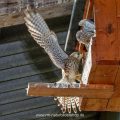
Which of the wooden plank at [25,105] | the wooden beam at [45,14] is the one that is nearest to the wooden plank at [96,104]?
the wooden beam at [45,14]

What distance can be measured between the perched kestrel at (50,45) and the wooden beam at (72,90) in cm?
104

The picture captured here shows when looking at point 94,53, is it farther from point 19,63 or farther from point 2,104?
point 2,104

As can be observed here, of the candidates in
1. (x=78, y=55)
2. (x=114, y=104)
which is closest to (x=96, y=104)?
(x=114, y=104)

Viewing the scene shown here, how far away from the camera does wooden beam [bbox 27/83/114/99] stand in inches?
81.2

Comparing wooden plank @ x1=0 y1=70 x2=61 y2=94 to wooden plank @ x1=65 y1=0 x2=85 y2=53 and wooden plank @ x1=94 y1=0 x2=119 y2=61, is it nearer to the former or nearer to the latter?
wooden plank @ x1=65 y1=0 x2=85 y2=53

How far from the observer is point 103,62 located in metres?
2.04

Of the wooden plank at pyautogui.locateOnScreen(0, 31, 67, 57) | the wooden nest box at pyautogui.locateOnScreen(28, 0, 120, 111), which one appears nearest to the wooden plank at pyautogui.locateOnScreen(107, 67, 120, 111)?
the wooden nest box at pyautogui.locateOnScreen(28, 0, 120, 111)

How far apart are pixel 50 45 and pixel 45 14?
32 cm

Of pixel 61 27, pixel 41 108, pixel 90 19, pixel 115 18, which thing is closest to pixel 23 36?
pixel 61 27

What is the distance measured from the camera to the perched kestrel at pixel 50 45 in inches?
124

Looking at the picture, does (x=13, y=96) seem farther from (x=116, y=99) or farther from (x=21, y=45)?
(x=116, y=99)

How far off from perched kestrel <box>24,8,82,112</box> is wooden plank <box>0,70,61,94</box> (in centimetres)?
86

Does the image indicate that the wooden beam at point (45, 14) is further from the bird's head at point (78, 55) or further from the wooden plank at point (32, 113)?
the wooden plank at point (32, 113)

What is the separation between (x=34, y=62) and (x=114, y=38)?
2095 mm
